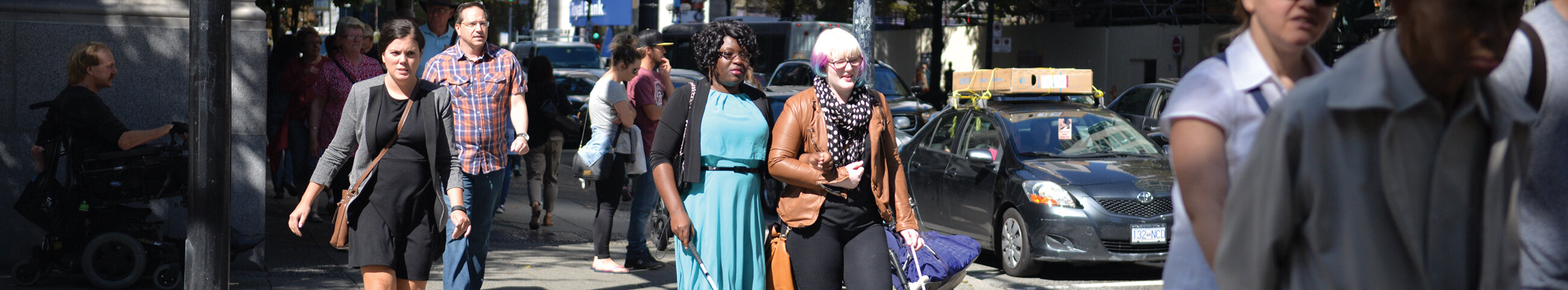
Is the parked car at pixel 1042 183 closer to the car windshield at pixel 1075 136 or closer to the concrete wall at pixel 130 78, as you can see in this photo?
the car windshield at pixel 1075 136

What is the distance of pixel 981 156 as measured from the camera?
873cm

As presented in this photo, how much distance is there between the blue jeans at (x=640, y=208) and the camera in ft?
26.0

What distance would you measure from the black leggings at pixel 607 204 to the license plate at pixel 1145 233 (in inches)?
123

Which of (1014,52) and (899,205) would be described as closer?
(899,205)

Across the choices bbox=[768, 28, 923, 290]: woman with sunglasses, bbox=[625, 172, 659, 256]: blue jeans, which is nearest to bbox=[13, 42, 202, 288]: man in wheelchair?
bbox=[625, 172, 659, 256]: blue jeans

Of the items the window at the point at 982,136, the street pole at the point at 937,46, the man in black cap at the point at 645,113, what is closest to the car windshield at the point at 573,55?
the street pole at the point at 937,46

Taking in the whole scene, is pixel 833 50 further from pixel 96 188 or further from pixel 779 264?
pixel 96 188

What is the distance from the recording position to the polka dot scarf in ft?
15.2

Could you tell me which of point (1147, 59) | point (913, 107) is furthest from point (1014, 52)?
point (913, 107)

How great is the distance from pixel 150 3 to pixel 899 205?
4612mm

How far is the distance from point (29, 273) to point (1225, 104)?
20.8ft

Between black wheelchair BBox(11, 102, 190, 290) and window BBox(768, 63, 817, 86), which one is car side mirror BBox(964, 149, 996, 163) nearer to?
black wheelchair BBox(11, 102, 190, 290)

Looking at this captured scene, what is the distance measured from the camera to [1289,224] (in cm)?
173

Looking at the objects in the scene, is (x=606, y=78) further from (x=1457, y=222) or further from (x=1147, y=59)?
(x=1147, y=59)
